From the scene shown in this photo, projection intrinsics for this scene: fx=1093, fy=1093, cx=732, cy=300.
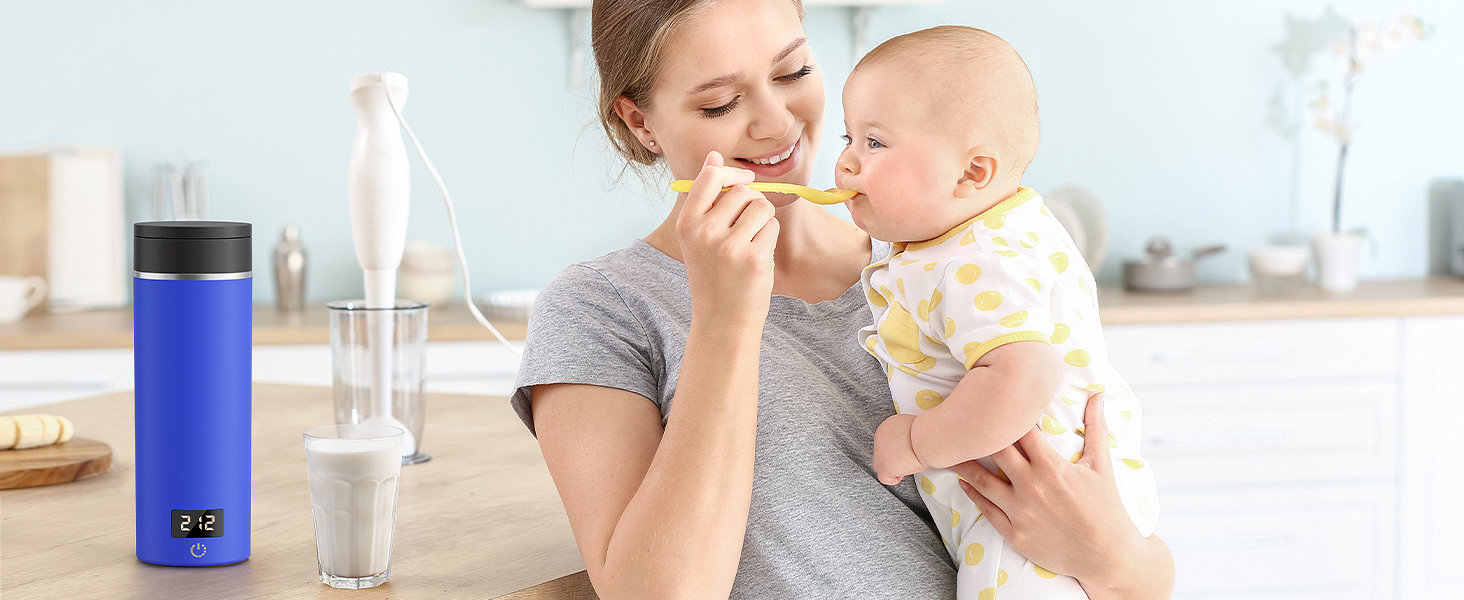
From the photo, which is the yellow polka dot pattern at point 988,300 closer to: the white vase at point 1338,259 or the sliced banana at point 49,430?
the sliced banana at point 49,430

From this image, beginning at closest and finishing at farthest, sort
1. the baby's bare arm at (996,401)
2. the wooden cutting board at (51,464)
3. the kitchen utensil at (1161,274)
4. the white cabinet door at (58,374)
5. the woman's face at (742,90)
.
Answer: the baby's bare arm at (996,401)
the woman's face at (742,90)
the wooden cutting board at (51,464)
the white cabinet door at (58,374)
the kitchen utensil at (1161,274)

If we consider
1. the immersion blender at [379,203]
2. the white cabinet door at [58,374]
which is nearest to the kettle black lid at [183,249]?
the immersion blender at [379,203]

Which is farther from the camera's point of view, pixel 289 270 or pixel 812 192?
pixel 289 270

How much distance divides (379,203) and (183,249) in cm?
43

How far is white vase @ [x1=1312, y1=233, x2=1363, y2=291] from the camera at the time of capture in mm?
3068

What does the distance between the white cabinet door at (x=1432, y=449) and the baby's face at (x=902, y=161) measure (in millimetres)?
2355

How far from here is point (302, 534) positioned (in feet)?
3.49

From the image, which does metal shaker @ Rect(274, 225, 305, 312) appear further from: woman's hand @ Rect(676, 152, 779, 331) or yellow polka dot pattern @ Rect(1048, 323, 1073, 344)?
yellow polka dot pattern @ Rect(1048, 323, 1073, 344)

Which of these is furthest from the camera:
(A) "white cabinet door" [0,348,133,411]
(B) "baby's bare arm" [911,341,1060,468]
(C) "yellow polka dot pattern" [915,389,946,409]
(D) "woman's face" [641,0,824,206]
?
(A) "white cabinet door" [0,348,133,411]

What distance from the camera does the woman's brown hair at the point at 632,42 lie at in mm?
1124

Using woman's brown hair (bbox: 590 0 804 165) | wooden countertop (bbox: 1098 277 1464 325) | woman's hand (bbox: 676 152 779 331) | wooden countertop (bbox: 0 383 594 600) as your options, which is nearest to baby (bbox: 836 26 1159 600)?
woman's hand (bbox: 676 152 779 331)

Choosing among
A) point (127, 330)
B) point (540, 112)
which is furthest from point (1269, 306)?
point (127, 330)

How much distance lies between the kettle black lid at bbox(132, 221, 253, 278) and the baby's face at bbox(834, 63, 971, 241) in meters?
0.53

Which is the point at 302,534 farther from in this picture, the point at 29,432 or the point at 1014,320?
the point at 1014,320
